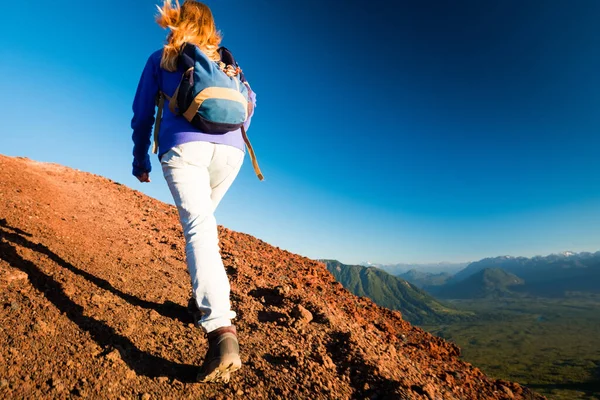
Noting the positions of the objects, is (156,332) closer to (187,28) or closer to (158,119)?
(158,119)

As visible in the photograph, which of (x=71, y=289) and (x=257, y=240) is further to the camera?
(x=257, y=240)

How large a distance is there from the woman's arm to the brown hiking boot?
6.70ft

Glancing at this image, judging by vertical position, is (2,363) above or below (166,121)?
below

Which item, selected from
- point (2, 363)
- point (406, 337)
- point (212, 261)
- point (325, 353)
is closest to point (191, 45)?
point (212, 261)

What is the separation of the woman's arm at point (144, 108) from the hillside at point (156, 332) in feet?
5.97

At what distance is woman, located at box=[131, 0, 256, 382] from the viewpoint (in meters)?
2.40

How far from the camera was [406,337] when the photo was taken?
18.7ft

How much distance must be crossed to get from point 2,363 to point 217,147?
2265 millimetres

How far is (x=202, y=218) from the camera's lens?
264 cm

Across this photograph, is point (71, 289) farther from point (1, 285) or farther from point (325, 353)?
point (325, 353)

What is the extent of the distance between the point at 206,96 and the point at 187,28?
0.80 metres

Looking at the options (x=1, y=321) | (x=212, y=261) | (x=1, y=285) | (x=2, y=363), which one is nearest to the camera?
(x=2, y=363)

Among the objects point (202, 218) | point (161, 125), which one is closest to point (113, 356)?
point (202, 218)

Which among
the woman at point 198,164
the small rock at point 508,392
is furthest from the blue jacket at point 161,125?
the small rock at point 508,392
